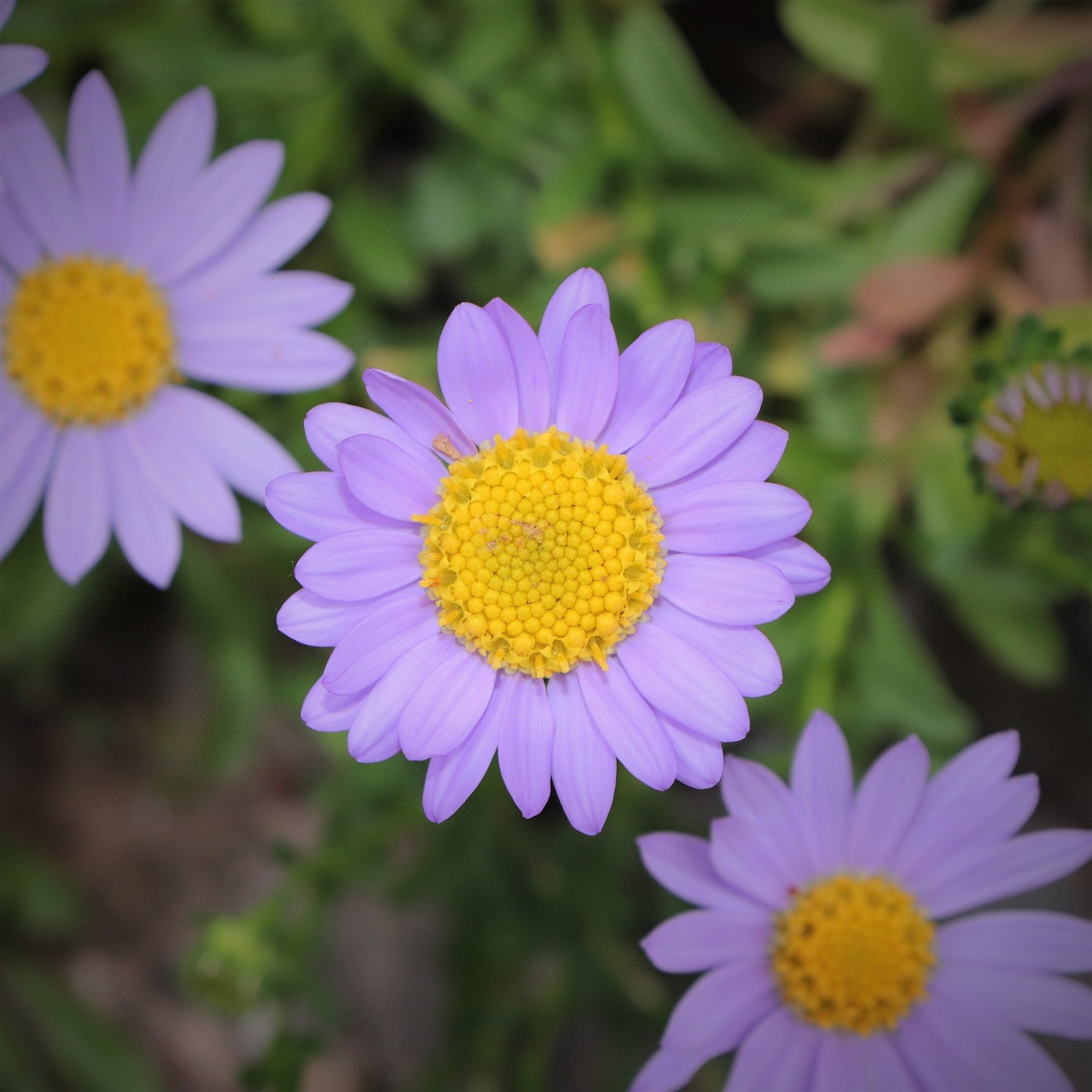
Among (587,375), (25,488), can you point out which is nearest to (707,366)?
(587,375)

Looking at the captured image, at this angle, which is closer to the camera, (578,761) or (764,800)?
(578,761)

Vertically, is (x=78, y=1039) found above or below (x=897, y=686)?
below

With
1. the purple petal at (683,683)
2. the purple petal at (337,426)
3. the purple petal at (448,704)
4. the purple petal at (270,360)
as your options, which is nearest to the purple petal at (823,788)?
the purple petal at (683,683)

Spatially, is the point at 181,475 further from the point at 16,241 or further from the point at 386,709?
the point at 386,709

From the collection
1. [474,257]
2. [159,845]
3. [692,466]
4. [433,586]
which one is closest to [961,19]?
[474,257]

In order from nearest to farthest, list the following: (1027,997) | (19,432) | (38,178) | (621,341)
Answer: (1027,997) < (38,178) < (19,432) < (621,341)

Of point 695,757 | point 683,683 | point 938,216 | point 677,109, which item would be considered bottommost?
point 695,757

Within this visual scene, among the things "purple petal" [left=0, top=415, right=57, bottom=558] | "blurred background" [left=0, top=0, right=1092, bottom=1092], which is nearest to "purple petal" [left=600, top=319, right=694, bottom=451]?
"blurred background" [left=0, top=0, right=1092, bottom=1092]
